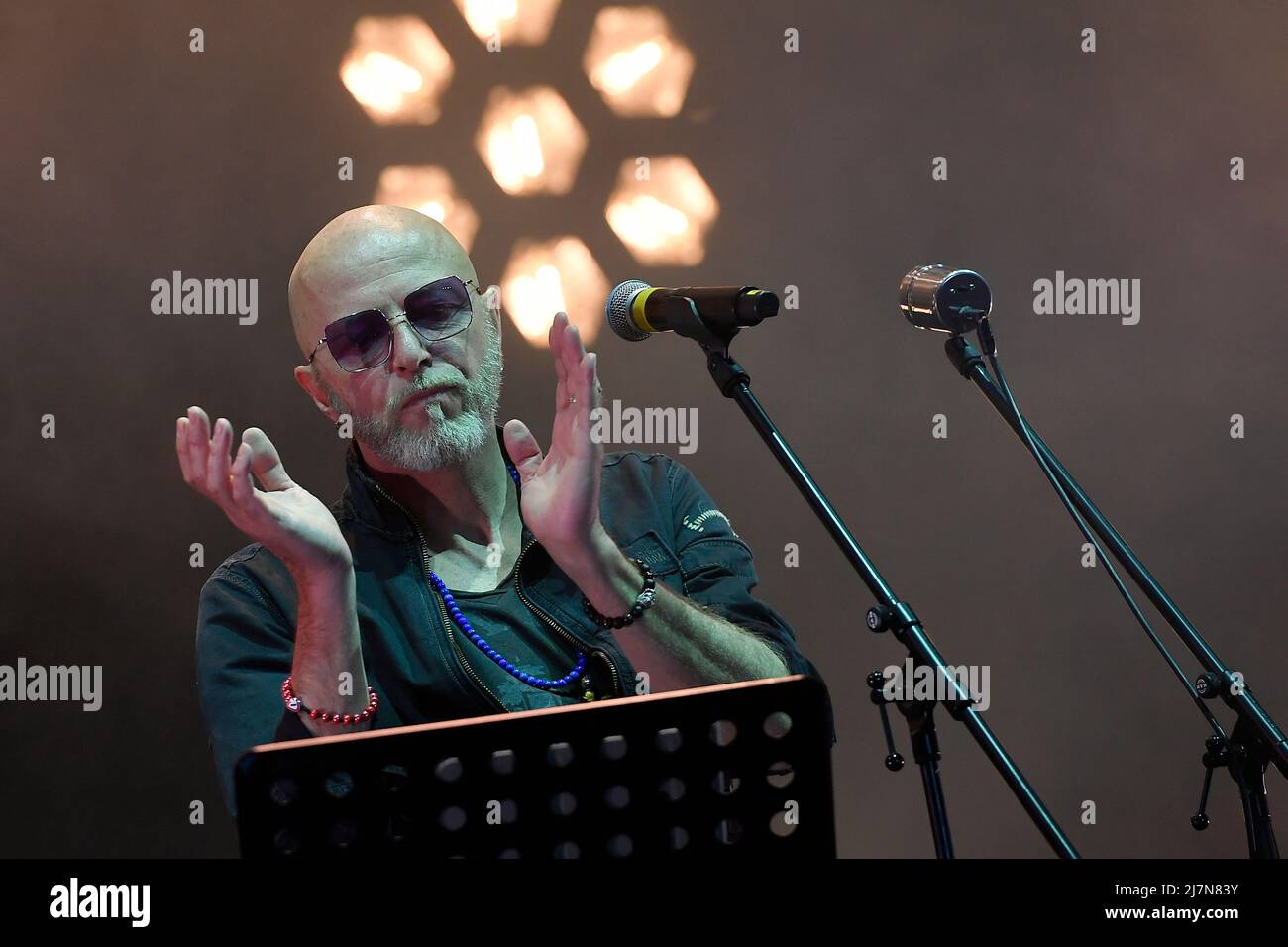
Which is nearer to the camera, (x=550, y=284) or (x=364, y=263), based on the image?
(x=364, y=263)

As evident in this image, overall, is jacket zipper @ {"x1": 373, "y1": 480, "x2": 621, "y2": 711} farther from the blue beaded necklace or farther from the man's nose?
the man's nose

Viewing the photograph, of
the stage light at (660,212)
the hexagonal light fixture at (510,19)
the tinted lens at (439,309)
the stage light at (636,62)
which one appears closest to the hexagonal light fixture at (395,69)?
the hexagonal light fixture at (510,19)

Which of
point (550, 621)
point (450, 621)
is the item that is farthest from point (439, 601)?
point (550, 621)

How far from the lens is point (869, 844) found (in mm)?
3209

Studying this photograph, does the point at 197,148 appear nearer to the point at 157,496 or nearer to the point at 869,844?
the point at 157,496

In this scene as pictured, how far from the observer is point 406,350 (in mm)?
1896

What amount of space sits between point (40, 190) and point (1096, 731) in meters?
2.86

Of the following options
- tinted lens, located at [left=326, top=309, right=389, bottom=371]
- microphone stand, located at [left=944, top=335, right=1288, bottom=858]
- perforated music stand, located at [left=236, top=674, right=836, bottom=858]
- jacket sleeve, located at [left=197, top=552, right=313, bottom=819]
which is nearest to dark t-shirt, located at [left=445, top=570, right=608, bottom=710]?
jacket sleeve, located at [left=197, top=552, right=313, bottom=819]

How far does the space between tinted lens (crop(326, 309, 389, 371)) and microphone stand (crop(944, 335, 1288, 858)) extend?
819 millimetres

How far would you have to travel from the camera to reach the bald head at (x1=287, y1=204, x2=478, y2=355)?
1.94m

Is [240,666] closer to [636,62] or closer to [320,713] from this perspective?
[320,713]

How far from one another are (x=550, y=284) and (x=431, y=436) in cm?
125

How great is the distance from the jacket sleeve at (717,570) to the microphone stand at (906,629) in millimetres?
361
